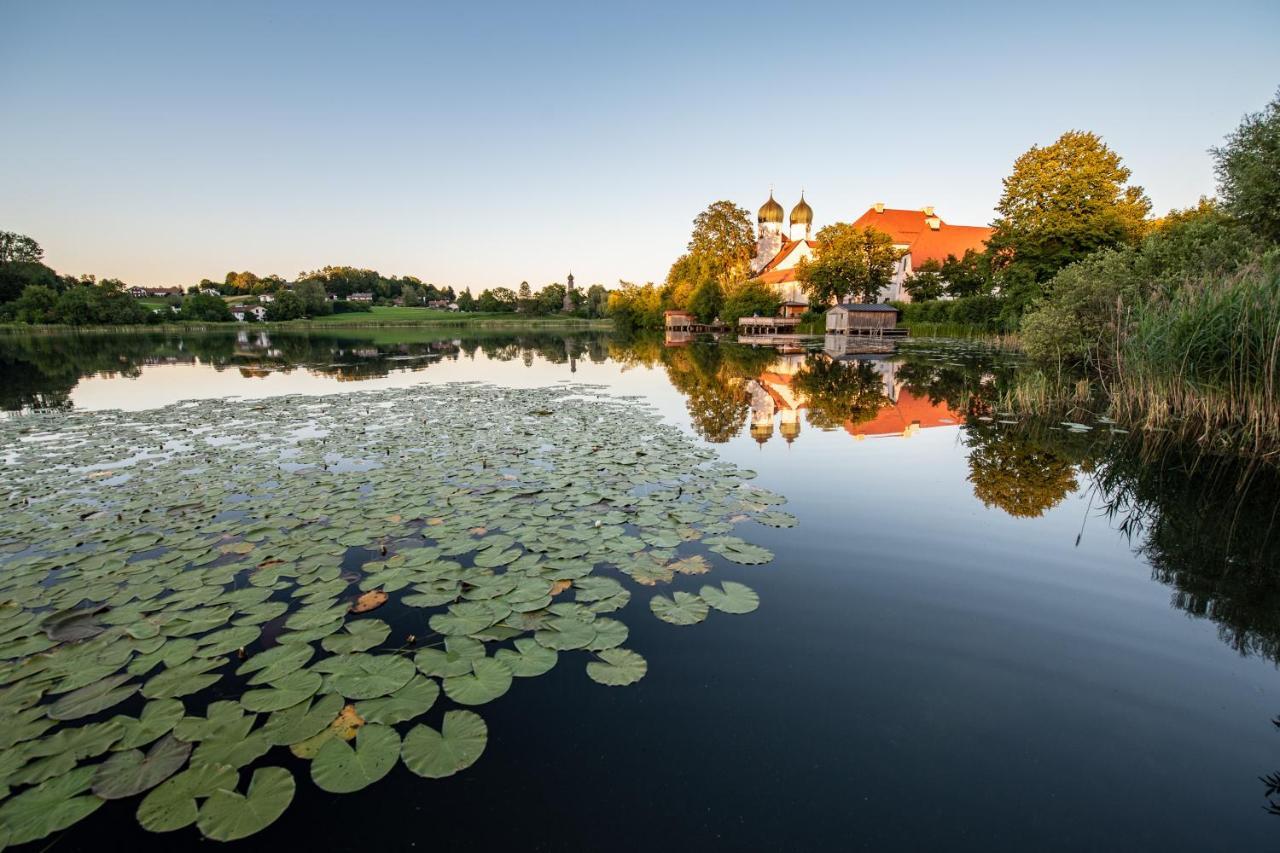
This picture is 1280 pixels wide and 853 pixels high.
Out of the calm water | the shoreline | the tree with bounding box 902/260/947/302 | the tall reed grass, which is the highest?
the tree with bounding box 902/260/947/302

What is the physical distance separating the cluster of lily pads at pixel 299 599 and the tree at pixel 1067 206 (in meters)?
31.2

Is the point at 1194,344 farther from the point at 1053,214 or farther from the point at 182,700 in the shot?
the point at 1053,214

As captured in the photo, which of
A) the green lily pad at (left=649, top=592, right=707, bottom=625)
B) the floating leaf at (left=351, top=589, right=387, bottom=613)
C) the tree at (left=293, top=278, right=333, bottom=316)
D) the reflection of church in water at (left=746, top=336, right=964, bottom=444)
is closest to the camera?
the green lily pad at (left=649, top=592, right=707, bottom=625)

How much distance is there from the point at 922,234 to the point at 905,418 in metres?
64.9

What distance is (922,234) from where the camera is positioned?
213 ft

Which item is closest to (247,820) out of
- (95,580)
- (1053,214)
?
(95,580)

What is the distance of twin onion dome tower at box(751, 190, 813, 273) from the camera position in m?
70.8

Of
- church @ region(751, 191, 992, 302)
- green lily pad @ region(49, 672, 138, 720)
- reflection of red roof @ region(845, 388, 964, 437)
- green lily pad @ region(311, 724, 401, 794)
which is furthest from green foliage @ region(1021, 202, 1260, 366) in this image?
church @ region(751, 191, 992, 302)

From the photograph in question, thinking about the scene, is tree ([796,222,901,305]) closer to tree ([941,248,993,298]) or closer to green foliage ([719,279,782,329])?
tree ([941,248,993,298])

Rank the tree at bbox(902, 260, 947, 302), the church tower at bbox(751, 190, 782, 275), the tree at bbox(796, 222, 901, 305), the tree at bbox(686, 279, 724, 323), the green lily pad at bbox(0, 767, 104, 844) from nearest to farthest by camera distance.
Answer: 1. the green lily pad at bbox(0, 767, 104, 844)
2. the tree at bbox(796, 222, 901, 305)
3. the tree at bbox(902, 260, 947, 302)
4. the tree at bbox(686, 279, 724, 323)
5. the church tower at bbox(751, 190, 782, 275)

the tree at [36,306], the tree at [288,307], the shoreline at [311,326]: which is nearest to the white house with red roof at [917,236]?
the shoreline at [311,326]

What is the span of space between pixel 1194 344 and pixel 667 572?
33.5ft

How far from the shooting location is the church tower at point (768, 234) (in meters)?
73.2

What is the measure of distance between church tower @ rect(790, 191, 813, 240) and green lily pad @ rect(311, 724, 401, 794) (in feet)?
251
